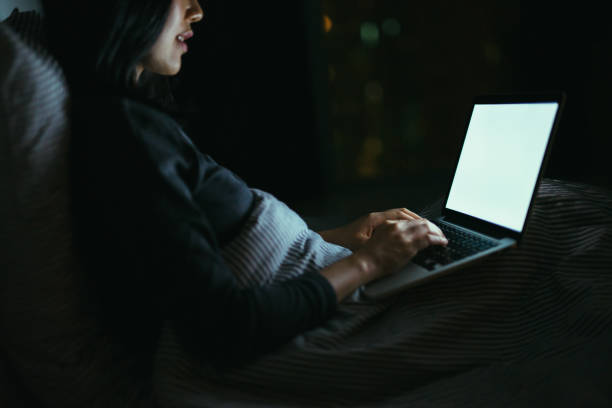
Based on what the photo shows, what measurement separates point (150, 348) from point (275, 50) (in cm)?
247

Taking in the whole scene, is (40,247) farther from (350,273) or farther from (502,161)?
(502,161)

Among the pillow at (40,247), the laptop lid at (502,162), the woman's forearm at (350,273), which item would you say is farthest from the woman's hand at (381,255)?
the pillow at (40,247)

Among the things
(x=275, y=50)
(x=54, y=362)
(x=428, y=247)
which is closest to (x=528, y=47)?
(x=275, y=50)

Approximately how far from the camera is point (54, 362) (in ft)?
2.16

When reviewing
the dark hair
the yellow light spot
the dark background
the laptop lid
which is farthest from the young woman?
the yellow light spot

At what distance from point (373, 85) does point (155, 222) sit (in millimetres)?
3046

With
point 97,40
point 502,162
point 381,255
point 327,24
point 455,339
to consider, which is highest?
point 327,24

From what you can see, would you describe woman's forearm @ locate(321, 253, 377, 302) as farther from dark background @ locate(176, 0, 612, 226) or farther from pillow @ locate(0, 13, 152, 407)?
dark background @ locate(176, 0, 612, 226)

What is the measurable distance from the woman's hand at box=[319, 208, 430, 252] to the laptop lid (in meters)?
0.12

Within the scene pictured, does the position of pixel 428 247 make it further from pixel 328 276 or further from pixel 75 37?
pixel 75 37

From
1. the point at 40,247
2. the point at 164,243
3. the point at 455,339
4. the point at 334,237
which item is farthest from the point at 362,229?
the point at 40,247

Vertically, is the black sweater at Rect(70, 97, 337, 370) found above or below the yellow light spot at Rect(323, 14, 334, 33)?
below

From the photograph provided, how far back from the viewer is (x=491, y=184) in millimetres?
906

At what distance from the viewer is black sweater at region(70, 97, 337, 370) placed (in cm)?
58
